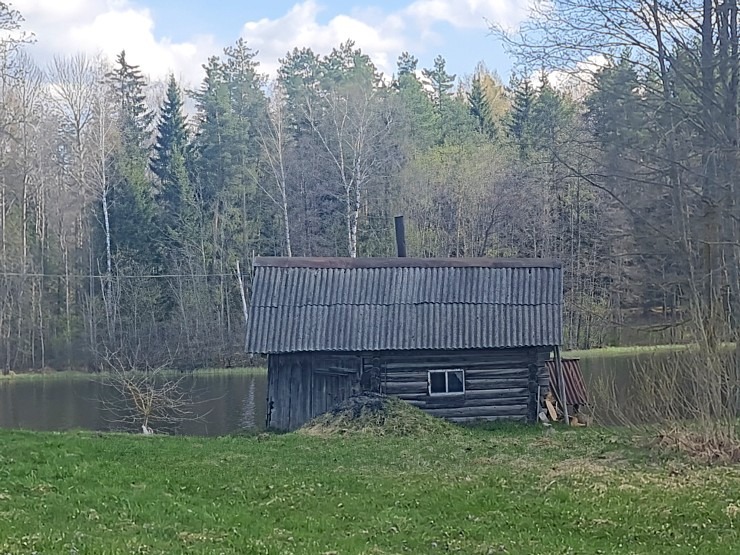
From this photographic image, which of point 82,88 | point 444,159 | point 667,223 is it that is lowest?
point 667,223

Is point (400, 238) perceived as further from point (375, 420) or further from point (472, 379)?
point (375, 420)

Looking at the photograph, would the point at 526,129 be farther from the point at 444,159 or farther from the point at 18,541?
the point at 18,541

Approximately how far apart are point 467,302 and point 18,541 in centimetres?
1489

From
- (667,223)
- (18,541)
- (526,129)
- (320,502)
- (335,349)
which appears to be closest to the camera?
(18,541)

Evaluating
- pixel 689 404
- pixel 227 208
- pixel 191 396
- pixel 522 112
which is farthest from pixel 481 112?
pixel 689 404

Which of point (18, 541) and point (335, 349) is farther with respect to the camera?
point (335, 349)

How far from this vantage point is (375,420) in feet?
62.4

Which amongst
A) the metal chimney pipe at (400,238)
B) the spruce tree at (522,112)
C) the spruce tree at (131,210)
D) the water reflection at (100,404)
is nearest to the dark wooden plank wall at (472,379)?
the metal chimney pipe at (400,238)

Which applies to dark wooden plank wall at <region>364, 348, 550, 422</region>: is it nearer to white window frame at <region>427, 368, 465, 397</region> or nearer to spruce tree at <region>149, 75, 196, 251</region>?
white window frame at <region>427, 368, 465, 397</region>

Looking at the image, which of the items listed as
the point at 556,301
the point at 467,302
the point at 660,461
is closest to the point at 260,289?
the point at 467,302

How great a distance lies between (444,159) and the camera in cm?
4900

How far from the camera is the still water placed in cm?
2598

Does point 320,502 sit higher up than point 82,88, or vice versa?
point 82,88

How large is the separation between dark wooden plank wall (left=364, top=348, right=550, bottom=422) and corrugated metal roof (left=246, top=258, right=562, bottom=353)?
0.57m
